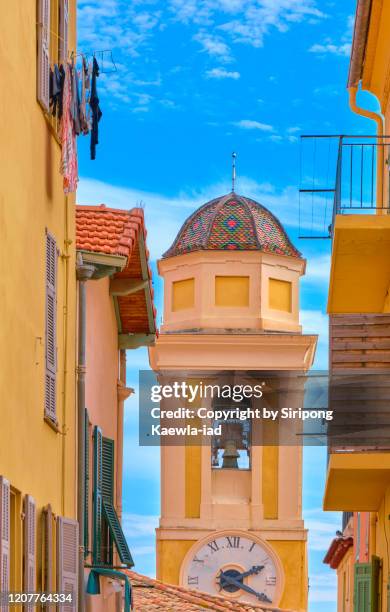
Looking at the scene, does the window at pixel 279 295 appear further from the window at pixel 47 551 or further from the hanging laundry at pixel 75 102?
the window at pixel 47 551

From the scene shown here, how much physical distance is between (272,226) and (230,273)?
3.87ft

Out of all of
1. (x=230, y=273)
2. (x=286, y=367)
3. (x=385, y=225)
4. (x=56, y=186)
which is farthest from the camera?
(x=230, y=273)

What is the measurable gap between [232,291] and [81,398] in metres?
22.9

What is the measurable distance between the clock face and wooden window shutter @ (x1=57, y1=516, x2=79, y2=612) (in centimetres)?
2283

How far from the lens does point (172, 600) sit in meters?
30.7

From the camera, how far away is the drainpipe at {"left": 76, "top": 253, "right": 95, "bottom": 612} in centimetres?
1694

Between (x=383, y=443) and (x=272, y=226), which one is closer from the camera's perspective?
(x=383, y=443)

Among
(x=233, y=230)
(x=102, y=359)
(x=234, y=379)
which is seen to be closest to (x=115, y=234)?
(x=102, y=359)

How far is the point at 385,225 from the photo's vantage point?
1711cm

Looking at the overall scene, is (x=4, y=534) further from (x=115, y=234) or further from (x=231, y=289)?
(x=231, y=289)

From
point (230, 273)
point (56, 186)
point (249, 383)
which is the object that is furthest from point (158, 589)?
point (56, 186)

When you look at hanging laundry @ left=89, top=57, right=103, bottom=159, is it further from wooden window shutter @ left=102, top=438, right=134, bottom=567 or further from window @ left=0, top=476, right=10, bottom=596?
wooden window shutter @ left=102, top=438, right=134, bottom=567

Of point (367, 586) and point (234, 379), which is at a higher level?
point (234, 379)

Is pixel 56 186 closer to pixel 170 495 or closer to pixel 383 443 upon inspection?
pixel 383 443
